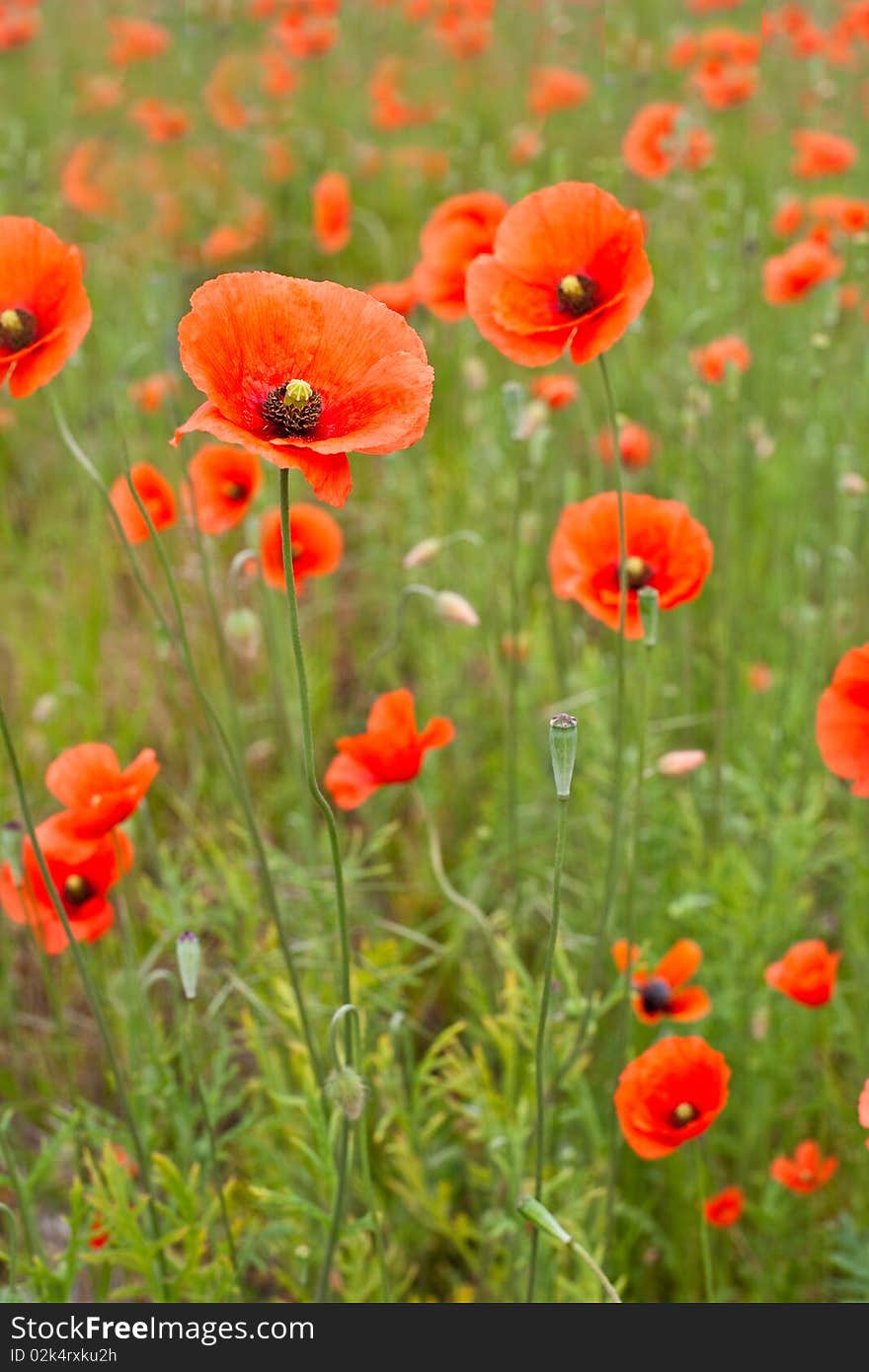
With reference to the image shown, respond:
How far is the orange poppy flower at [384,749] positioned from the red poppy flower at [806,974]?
0.52 metres

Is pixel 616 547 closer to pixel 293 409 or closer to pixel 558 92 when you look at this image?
pixel 293 409

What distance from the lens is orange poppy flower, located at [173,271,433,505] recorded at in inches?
42.5

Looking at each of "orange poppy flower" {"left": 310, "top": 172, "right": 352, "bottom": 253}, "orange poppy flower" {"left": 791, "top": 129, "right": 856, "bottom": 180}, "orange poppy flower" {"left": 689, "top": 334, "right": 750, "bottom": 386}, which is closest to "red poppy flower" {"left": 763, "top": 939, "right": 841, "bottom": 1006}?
"orange poppy flower" {"left": 689, "top": 334, "right": 750, "bottom": 386}

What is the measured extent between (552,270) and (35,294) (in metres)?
0.57

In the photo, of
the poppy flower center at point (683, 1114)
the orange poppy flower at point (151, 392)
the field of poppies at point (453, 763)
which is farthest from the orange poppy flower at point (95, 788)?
the orange poppy flower at point (151, 392)

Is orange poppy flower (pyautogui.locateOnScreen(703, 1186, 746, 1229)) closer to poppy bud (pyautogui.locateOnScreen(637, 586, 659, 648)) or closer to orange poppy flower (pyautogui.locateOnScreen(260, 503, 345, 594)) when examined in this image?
poppy bud (pyautogui.locateOnScreen(637, 586, 659, 648))

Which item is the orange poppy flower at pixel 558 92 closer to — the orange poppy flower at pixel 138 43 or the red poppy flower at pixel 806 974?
the orange poppy flower at pixel 138 43

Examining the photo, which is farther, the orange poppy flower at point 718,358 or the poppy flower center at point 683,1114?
the orange poppy flower at point 718,358

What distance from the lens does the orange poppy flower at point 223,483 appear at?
194cm

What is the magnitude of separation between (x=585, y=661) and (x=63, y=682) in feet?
3.95

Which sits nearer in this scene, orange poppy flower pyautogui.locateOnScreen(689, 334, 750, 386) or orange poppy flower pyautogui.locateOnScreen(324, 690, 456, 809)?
orange poppy flower pyautogui.locateOnScreen(324, 690, 456, 809)

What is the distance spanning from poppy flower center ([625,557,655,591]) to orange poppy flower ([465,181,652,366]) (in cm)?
29

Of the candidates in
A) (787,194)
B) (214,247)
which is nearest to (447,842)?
(214,247)
